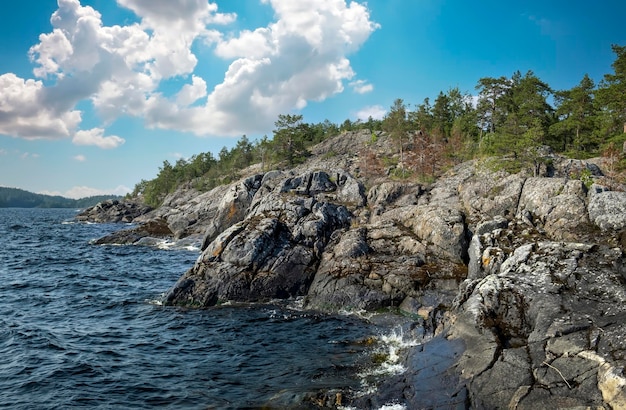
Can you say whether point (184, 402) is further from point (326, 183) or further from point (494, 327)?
point (326, 183)

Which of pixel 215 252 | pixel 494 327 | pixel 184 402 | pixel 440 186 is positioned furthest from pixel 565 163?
pixel 184 402

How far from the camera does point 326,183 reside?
50.2 metres

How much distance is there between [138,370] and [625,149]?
50333 millimetres

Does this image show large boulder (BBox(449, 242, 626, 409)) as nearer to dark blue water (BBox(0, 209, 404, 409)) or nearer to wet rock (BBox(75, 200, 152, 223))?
dark blue water (BBox(0, 209, 404, 409))

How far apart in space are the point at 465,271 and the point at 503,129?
76.8 feet

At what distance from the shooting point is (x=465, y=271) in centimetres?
2859

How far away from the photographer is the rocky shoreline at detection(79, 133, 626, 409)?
1364 cm

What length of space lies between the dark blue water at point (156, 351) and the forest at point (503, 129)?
94.7ft

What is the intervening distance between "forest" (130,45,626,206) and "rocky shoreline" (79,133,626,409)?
484 centimetres

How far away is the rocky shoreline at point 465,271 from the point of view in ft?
44.8

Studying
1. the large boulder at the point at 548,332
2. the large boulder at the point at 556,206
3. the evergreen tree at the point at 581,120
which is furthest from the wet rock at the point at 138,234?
the evergreen tree at the point at 581,120

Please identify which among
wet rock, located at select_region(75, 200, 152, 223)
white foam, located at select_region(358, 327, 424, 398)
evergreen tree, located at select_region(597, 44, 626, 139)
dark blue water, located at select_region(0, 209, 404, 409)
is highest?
evergreen tree, located at select_region(597, 44, 626, 139)

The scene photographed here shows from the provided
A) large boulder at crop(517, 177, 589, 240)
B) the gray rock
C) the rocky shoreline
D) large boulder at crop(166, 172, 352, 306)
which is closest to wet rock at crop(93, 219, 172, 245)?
the rocky shoreline

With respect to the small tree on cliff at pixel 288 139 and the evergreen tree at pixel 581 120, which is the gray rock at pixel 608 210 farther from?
the small tree on cliff at pixel 288 139
